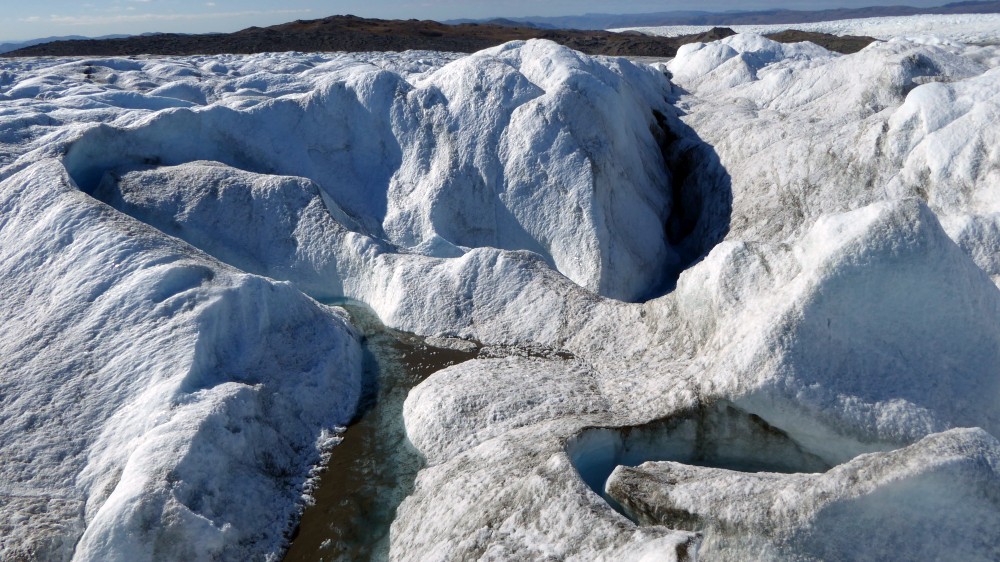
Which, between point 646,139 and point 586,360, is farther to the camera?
point 646,139

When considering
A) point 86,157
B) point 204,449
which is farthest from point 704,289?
point 86,157

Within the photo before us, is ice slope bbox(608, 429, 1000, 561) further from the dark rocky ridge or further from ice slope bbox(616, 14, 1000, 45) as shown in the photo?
ice slope bbox(616, 14, 1000, 45)

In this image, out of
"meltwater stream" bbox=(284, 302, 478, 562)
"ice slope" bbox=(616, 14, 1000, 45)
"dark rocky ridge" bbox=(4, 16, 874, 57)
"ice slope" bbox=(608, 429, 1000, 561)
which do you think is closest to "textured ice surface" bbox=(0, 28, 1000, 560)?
"ice slope" bbox=(608, 429, 1000, 561)

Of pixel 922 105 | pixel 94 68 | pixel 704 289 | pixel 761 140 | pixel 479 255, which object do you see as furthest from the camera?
pixel 94 68

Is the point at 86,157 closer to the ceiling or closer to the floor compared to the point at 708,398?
closer to the ceiling

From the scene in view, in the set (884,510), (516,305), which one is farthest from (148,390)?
(884,510)

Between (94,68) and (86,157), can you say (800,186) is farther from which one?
(94,68)
